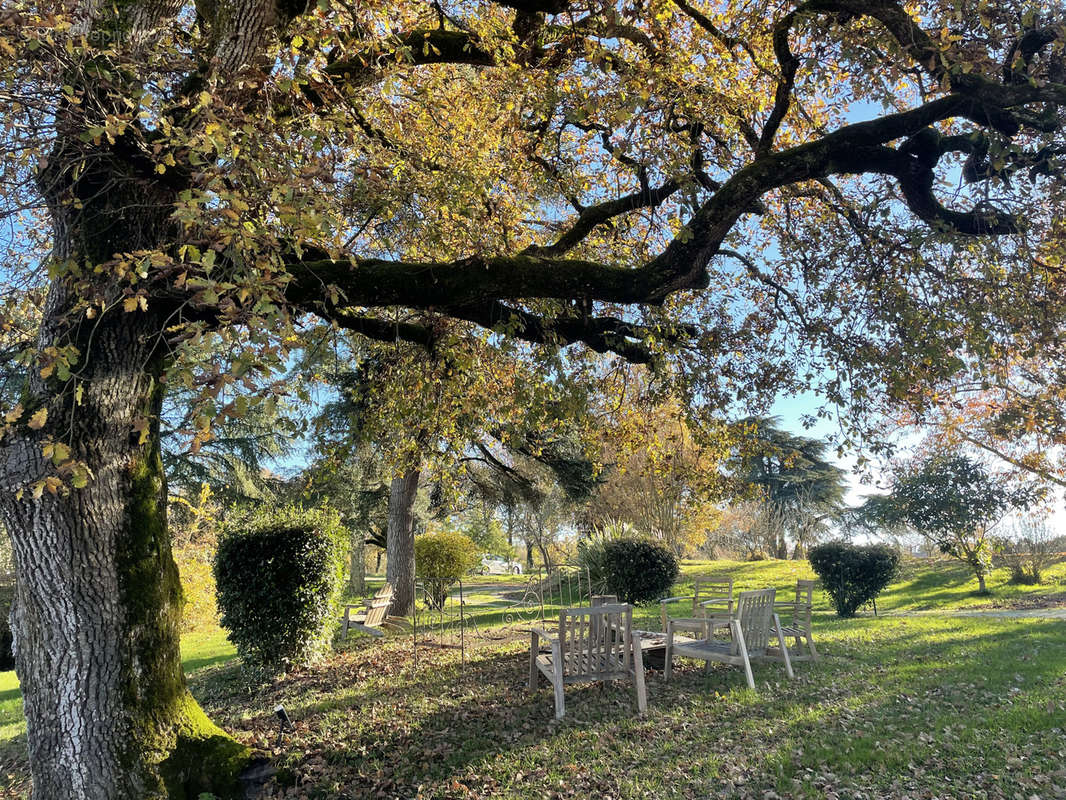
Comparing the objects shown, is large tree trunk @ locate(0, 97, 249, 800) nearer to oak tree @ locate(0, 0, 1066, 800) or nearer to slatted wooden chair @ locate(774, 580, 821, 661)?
oak tree @ locate(0, 0, 1066, 800)

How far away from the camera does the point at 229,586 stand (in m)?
7.97

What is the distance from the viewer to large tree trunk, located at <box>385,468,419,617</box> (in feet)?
43.1

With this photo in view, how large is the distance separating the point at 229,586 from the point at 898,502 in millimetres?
17835

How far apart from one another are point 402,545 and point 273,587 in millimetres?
5436

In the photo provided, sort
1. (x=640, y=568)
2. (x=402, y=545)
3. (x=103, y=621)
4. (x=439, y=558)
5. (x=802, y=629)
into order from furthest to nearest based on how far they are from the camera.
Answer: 1. (x=439, y=558)
2. (x=640, y=568)
3. (x=402, y=545)
4. (x=802, y=629)
5. (x=103, y=621)

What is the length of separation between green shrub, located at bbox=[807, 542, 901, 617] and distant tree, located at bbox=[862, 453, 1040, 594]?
4428 millimetres

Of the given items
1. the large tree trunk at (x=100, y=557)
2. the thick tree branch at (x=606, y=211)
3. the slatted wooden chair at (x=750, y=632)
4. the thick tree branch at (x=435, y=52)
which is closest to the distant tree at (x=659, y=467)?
the slatted wooden chair at (x=750, y=632)

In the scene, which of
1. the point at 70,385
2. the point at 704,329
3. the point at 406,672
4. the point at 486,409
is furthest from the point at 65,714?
the point at 704,329

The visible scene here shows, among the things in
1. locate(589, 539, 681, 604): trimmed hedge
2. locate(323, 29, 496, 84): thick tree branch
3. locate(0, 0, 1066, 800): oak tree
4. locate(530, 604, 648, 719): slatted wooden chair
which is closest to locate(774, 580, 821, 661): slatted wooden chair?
locate(530, 604, 648, 719): slatted wooden chair

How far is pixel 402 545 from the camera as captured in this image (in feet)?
43.8

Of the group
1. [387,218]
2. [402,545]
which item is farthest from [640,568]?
[387,218]

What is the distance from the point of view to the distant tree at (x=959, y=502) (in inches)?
666

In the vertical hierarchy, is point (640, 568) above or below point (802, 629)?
above

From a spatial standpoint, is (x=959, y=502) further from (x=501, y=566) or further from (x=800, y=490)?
(x=501, y=566)
